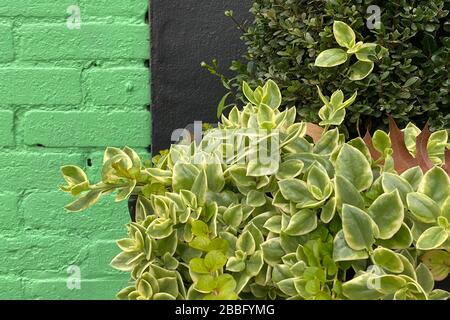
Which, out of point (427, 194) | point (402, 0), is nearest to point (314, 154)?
point (427, 194)

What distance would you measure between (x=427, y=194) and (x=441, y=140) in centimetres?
26

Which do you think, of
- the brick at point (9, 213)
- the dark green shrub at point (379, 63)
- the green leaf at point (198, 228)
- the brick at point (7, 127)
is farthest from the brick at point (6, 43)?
the green leaf at point (198, 228)

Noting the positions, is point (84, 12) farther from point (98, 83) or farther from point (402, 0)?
point (402, 0)

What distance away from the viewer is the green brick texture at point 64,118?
1.66 metres

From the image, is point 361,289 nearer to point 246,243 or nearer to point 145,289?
point 246,243

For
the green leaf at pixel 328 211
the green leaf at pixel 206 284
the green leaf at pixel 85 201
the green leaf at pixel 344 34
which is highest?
the green leaf at pixel 344 34

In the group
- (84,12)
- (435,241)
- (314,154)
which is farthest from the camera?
(84,12)

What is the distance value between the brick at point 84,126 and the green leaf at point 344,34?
66 cm

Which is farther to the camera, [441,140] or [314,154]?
[441,140]

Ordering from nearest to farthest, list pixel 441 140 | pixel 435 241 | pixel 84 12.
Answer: pixel 435 241, pixel 441 140, pixel 84 12

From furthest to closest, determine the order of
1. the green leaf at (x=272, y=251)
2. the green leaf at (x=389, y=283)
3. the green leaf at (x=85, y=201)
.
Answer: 1. the green leaf at (x=85, y=201)
2. the green leaf at (x=272, y=251)
3. the green leaf at (x=389, y=283)

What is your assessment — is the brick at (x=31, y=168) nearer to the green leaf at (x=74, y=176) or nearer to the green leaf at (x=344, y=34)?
the green leaf at (x=74, y=176)

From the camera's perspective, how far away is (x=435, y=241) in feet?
2.89

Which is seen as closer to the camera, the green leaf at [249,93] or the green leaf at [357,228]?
the green leaf at [357,228]
